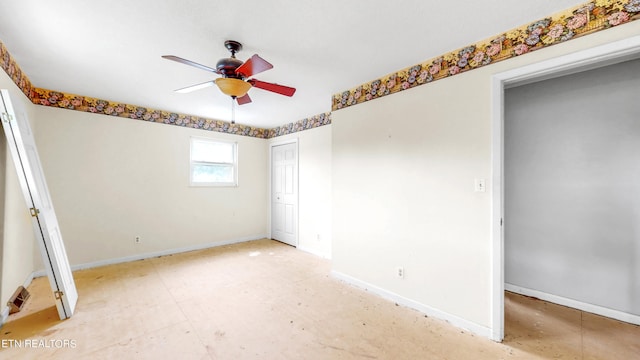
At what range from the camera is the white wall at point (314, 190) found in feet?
14.3

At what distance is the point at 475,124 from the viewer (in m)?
2.17

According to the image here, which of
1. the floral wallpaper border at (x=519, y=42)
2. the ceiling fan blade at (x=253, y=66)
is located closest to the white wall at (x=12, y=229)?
the ceiling fan blade at (x=253, y=66)

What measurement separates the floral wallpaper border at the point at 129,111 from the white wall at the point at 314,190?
0.27m

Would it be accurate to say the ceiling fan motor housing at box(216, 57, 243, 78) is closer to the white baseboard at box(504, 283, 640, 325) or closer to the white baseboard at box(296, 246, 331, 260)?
the white baseboard at box(296, 246, 331, 260)

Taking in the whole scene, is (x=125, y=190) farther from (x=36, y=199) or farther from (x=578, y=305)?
(x=578, y=305)

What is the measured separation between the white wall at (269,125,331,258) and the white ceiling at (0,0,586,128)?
1.53 meters

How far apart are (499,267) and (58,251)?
409 centimetres

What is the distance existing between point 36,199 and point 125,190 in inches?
66.3

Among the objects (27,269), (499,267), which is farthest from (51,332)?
(499,267)

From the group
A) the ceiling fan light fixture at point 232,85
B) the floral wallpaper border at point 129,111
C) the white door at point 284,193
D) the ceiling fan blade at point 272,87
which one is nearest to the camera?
the ceiling fan light fixture at point 232,85

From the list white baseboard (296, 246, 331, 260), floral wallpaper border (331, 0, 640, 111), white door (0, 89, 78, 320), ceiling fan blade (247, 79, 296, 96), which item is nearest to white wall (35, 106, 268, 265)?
white door (0, 89, 78, 320)

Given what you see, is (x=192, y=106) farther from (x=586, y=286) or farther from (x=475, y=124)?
(x=586, y=286)

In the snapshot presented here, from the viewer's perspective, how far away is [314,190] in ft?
15.1

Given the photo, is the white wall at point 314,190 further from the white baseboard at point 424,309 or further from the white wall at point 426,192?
the white baseboard at point 424,309
